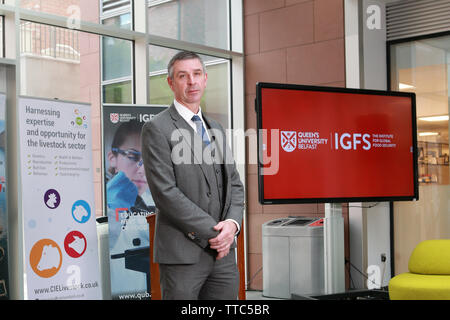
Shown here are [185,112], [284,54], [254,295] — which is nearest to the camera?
[185,112]

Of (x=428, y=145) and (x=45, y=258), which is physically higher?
(x=428, y=145)

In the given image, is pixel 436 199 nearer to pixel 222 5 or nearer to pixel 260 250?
pixel 260 250

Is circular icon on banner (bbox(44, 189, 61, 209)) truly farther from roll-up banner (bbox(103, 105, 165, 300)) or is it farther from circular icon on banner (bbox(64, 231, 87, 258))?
roll-up banner (bbox(103, 105, 165, 300))

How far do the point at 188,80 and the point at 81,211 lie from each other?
226 cm

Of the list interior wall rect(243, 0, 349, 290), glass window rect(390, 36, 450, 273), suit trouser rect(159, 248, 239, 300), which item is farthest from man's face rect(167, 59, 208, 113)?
glass window rect(390, 36, 450, 273)

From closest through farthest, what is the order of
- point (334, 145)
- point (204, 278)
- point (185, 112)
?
1. point (204, 278)
2. point (185, 112)
3. point (334, 145)

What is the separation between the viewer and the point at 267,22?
20.5 ft

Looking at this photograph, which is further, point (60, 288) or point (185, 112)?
point (60, 288)

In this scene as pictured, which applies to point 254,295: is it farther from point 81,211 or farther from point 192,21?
point 192,21

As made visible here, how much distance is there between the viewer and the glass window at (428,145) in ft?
17.9

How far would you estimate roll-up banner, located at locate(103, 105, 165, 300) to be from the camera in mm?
4535

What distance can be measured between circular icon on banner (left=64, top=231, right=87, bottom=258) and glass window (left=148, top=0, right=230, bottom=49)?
2.55 meters

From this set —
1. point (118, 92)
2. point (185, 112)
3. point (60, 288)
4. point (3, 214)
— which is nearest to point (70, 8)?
point (118, 92)

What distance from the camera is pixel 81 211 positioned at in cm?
414
